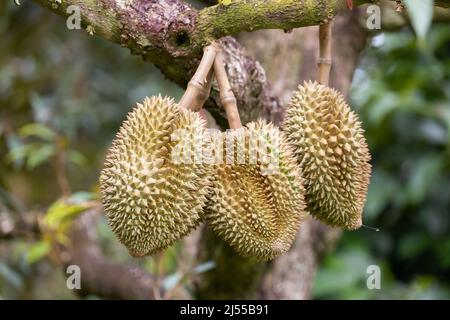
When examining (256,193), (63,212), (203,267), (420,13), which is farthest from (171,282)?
(420,13)

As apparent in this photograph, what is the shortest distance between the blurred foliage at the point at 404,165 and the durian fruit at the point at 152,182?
5.03 feet

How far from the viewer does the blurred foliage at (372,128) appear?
232cm

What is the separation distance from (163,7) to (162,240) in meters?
0.38

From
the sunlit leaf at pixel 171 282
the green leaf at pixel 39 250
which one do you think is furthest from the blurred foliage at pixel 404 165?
the green leaf at pixel 39 250

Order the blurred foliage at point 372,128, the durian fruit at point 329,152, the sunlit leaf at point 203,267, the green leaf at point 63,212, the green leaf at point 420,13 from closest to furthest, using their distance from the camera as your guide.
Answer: the green leaf at point 420,13 → the durian fruit at point 329,152 → the sunlit leaf at point 203,267 → the green leaf at point 63,212 → the blurred foliage at point 372,128

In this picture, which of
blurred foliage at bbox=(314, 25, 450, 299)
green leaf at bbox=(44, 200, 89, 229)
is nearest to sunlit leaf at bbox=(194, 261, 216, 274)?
green leaf at bbox=(44, 200, 89, 229)

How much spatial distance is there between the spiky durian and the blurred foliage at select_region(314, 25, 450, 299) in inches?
56.6

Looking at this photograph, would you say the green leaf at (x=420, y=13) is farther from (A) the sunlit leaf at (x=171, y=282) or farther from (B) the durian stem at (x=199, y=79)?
(A) the sunlit leaf at (x=171, y=282)

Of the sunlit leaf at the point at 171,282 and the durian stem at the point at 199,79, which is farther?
the sunlit leaf at the point at 171,282

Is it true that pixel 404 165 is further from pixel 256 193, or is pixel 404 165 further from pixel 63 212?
pixel 256 193

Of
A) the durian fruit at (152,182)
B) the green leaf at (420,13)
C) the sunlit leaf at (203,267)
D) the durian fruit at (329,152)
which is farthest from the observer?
the sunlit leaf at (203,267)

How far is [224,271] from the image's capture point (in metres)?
1.48

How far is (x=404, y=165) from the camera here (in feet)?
8.45

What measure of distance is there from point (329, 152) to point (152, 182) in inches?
11.3
